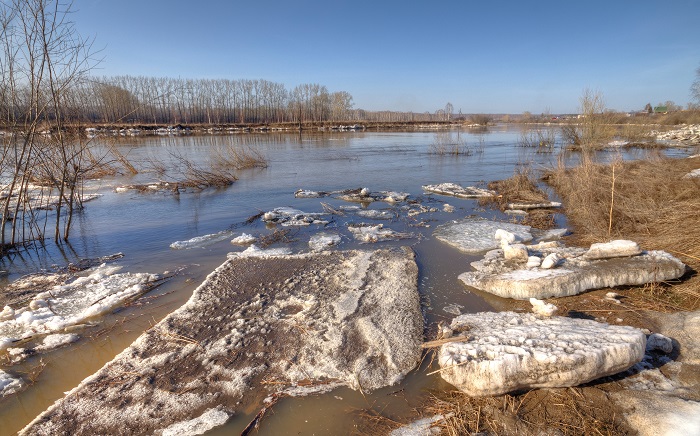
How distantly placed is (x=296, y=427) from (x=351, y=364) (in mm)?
849

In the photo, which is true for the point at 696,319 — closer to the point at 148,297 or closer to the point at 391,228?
the point at 391,228

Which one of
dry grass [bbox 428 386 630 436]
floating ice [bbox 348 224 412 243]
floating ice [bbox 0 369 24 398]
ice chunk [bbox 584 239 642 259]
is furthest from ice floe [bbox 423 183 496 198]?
floating ice [bbox 0 369 24 398]

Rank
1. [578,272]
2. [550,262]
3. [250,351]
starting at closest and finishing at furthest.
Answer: [250,351], [578,272], [550,262]

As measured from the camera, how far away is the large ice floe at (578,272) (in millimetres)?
4480

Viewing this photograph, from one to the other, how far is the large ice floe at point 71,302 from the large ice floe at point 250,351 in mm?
1141

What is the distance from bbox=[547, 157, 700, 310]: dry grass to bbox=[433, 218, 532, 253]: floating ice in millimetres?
1168

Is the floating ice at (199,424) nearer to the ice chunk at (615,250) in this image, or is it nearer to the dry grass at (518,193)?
the ice chunk at (615,250)

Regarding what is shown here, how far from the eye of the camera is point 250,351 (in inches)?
145

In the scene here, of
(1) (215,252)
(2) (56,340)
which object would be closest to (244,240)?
(1) (215,252)

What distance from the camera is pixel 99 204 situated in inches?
433

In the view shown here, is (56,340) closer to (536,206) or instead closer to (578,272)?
(578,272)

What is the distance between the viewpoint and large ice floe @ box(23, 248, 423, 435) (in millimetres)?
2949

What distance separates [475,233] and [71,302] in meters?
7.49

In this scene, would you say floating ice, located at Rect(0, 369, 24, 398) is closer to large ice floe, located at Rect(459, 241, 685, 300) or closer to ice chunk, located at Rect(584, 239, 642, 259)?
large ice floe, located at Rect(459, 241, 685, 300)
